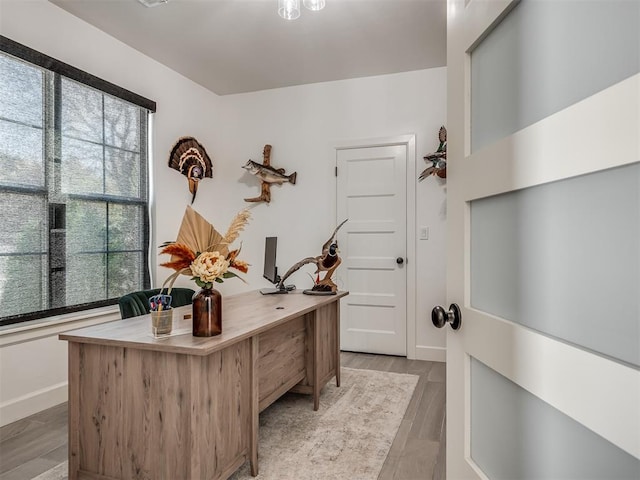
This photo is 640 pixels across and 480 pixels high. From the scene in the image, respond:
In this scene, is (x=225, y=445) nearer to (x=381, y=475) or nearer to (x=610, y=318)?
(x=381, y=475)

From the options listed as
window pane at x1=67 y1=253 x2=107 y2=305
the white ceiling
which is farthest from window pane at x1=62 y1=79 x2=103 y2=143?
window pane at x1=67 y1=253 x2=107 y2=305

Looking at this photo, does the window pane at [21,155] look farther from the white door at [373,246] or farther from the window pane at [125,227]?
the white door at [373,246]

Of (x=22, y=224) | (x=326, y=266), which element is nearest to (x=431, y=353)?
(x=326, y=266)

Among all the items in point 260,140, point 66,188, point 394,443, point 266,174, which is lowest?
point 394,443

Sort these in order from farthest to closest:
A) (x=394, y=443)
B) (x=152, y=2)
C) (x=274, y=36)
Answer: (x=274, y=36)
(x=152, y=2)
(x=394, y=443)

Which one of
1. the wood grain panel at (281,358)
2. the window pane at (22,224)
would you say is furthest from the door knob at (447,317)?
the window pane at (22,224)

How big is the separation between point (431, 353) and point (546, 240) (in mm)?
3546

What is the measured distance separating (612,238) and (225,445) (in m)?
1.71

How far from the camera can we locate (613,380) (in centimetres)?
54

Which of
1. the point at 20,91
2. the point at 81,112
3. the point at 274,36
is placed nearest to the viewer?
the point at 20,91

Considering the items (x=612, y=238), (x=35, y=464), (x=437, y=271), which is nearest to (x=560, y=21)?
(x=612, y=238)

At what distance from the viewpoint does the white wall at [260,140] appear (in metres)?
2.96

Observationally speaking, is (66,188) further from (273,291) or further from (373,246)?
(373,246)

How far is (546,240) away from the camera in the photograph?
705 mm
